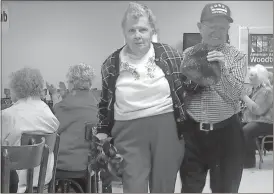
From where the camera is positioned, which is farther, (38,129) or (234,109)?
(38,129)

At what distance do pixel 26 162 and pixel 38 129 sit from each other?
19 centimetres

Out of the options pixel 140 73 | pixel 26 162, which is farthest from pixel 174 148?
pixel 26 162

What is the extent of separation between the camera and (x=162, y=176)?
158 cm

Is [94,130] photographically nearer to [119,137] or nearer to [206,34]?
[119,137]

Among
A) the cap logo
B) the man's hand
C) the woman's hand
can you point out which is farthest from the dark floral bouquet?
the woman's hand

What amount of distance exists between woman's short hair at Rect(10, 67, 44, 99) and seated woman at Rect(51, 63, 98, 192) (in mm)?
63

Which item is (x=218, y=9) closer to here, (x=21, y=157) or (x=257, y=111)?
(x=257, y=111)

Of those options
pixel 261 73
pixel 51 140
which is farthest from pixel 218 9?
pixel 51 140

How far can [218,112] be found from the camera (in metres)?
1.53

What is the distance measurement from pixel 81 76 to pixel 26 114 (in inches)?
11.1

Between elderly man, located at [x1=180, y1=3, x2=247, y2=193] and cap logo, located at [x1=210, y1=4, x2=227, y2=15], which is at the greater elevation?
cap logo, located at [x1=210, y1=4, x2=227, y2=15]

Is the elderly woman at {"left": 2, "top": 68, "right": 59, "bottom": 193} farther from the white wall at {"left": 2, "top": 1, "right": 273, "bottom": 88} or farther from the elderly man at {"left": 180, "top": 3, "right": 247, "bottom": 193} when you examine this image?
the elderly man at {"left": 180, "top": 3, "right": 247, "bottom": 193}

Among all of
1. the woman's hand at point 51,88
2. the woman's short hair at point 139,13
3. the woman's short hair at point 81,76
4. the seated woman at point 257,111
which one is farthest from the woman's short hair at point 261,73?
the woman's hand at point 51,88

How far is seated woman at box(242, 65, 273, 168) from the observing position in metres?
1.55
